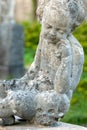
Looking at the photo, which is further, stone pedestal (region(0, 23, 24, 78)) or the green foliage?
stone pedestal (region(0, 23, 24, 78))

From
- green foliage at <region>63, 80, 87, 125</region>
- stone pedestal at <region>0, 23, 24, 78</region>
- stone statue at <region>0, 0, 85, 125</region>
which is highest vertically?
stone pedestal at <region>0, 23, 24, 78</region>

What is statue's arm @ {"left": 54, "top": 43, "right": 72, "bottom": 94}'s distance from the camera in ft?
23.1

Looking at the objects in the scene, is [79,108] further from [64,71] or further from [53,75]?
[64,71]

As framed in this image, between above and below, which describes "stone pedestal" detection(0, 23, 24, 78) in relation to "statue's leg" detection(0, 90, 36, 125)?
above

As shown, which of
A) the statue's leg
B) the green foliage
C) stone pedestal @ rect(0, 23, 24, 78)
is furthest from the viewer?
stone pedestal @ rect(0, 23, 24, 78)

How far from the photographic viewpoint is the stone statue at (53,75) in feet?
23.1

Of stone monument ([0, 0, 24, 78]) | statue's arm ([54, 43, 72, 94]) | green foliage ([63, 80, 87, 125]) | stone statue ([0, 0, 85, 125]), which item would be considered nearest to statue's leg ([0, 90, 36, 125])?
stone statue ([0, 0, 85, 125])

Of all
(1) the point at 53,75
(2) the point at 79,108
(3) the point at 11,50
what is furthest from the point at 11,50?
(1) the point at 53,75

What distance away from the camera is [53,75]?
7293 millimetres

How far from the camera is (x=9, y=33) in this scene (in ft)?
61.5

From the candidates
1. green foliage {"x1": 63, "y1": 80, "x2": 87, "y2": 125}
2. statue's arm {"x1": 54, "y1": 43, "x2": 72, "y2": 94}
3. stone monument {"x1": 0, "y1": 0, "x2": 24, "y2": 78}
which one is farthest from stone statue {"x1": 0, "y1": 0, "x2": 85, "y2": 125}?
stone monument {"x1": 0, "y1": 0, "x2": 24, "y2": 78}

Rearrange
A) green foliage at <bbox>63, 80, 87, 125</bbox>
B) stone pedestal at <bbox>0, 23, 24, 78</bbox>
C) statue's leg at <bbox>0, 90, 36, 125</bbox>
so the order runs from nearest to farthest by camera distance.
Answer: statue's leg at <bbox>0, 90, 36, 125</bbox>, green foliage at <bbox>63, 80, 87, 125</bbox>, stone pedestal at <bbox>0, 23, 24, 78</bbox>

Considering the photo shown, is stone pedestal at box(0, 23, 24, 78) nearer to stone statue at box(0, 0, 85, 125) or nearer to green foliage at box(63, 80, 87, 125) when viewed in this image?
green foliage at box(63, 80, 87, 125)

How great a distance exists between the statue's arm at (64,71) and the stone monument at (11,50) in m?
11.4
